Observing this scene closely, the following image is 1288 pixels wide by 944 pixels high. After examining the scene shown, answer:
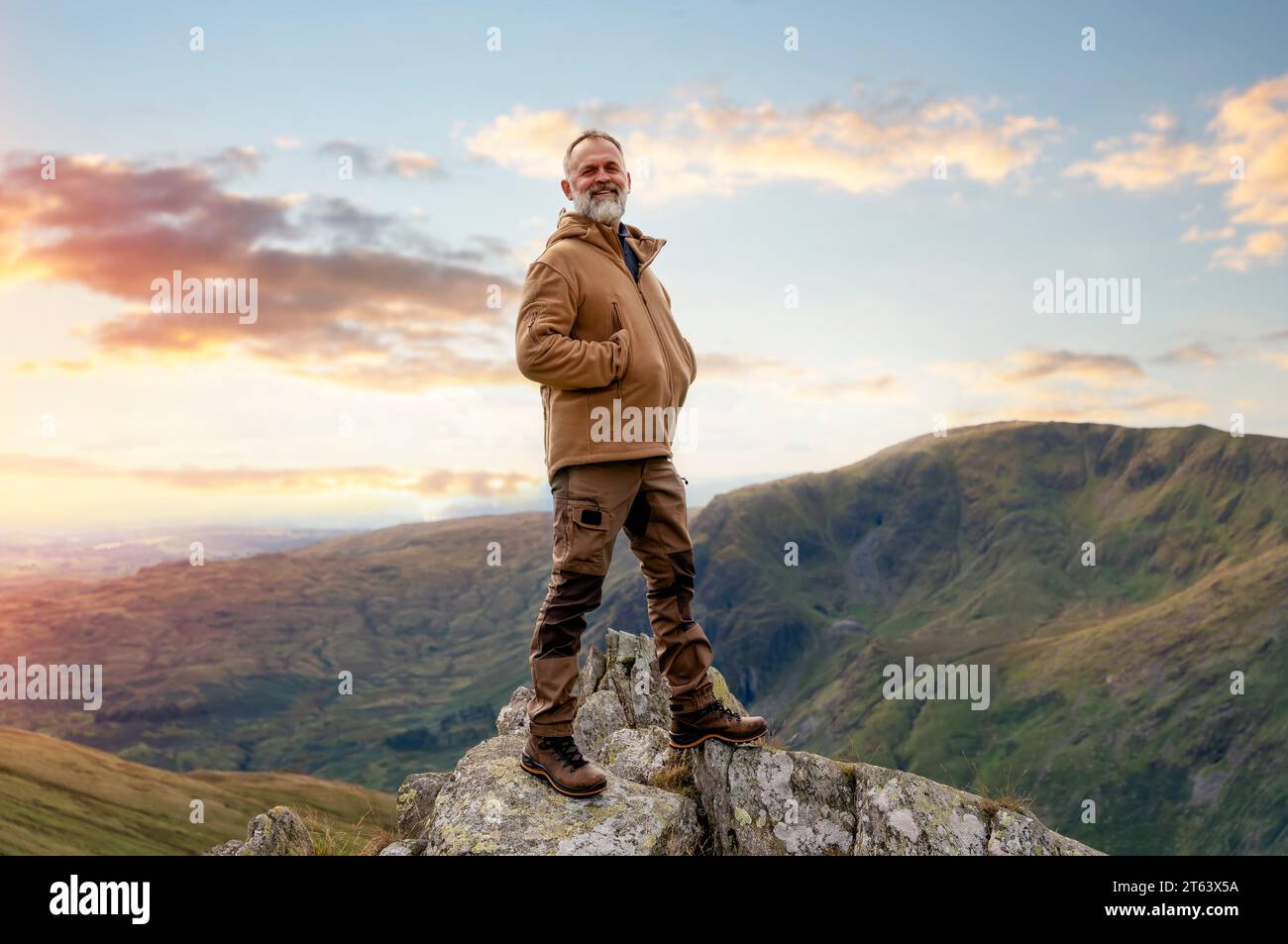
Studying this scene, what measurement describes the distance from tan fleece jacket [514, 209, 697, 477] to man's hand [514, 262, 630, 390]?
0.03 ft

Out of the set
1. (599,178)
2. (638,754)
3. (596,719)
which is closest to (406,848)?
(638,754)

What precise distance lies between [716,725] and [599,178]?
21.7ft

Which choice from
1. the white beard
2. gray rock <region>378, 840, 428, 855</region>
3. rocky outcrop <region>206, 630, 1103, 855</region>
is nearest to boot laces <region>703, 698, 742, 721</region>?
rocky outcrop <region>206, 630, 1103, 855</region>

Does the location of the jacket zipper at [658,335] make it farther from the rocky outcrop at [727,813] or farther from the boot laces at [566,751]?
the rocky outcrop at [727,813]

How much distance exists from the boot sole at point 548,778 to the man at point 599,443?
0.6 inches

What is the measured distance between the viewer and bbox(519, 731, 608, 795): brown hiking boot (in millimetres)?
10016

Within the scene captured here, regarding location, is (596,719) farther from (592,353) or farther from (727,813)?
(592,353)

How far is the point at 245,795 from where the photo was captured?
545 ft

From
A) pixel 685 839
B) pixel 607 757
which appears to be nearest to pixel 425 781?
pixel 607 757

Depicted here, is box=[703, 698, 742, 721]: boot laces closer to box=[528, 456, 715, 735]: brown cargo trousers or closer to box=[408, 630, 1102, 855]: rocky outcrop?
box=[528, 456, 715, 735]: brown cargo trousers

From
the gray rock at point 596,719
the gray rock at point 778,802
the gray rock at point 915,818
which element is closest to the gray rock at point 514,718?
the gray rock at point 596,719

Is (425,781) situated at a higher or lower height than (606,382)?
lower
